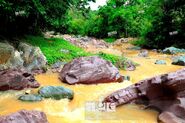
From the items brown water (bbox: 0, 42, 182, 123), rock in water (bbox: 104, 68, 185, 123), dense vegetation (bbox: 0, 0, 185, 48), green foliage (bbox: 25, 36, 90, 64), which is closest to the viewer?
rock in water (bbox: 104, 68, 185, 123)

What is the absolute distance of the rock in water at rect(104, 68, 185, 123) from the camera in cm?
713

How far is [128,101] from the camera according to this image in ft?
27.2

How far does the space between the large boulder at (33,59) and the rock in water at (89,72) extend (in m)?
1.20

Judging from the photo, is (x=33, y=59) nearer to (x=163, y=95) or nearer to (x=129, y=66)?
(x=129, y=66)

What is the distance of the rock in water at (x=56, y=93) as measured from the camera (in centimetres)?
860

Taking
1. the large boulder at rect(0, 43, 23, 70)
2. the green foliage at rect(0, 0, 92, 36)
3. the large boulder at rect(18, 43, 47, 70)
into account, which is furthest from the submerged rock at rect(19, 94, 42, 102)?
the green foliage at rect(0, 0, 92, 36)

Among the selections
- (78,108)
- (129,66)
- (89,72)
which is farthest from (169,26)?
(78,108)

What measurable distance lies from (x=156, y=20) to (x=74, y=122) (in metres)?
15.0

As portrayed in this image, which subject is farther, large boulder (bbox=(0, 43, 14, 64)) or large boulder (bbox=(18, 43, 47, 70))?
large boulder (bbox=(18, 43, 47, 70))

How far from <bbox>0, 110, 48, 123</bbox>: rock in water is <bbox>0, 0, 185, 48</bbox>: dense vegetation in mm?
6185

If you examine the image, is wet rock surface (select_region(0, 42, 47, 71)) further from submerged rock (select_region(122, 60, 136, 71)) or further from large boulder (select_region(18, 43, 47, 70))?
submerged rock (select_region(122, 60, 136, 71))

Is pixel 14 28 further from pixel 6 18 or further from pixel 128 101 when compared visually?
pixel 128 101

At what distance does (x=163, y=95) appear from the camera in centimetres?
791

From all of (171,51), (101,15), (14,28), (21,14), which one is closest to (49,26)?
(14,28)
